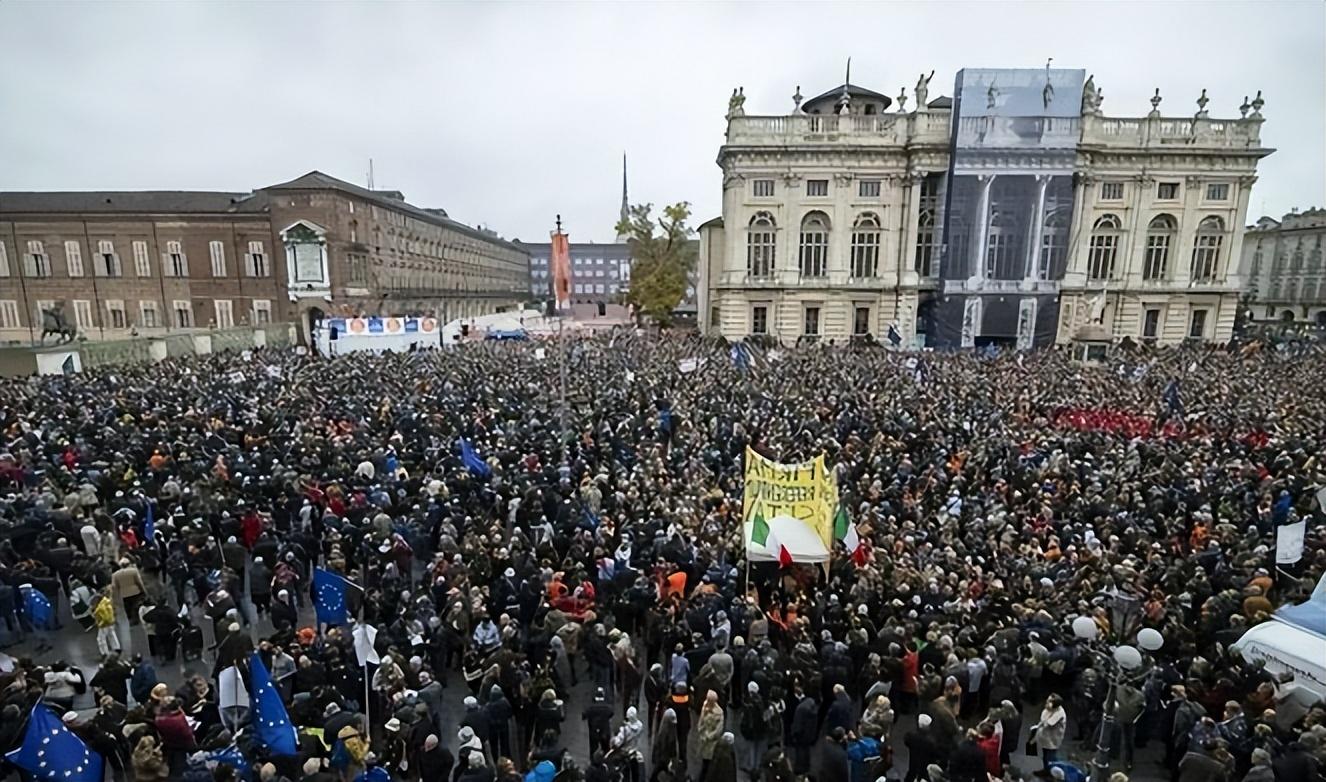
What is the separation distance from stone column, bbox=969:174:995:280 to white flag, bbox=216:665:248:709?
4033 centimetres

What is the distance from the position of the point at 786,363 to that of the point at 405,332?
20.0m

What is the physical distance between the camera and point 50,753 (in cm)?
600

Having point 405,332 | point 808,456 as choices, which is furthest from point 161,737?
point 405,332

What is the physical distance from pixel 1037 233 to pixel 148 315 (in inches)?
2181

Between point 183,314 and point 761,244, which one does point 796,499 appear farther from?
point 183,314

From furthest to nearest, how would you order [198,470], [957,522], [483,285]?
1. [483,285]
2. [198,470]
3. [957,522]

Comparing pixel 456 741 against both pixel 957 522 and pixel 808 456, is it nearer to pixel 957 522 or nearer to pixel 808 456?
pixel 957 522

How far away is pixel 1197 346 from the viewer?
128 ft

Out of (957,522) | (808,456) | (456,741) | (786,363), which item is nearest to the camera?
(456,741)

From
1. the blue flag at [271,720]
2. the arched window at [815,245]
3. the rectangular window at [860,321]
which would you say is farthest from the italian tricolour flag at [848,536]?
the rectangular window at [860,321]

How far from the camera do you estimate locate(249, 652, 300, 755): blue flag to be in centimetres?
639

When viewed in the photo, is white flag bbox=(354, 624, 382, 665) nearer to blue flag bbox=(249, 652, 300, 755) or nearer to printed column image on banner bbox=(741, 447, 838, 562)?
blue flag bbox=(249, 652, 300, 755)

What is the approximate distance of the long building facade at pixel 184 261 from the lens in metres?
45.6

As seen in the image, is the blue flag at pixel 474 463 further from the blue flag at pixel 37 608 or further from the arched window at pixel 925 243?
the arched window at pixel 925 243
